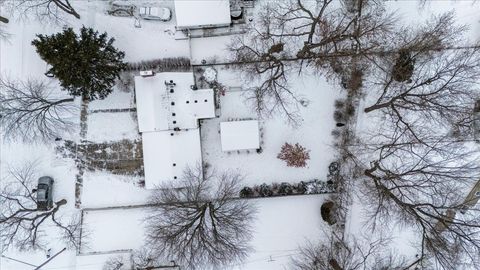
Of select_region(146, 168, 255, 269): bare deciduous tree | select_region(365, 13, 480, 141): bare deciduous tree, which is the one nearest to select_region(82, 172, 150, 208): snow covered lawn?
select_region(146, 168, 255, 269): bare deciduous tree

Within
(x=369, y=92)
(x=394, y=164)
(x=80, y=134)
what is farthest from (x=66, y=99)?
(x=394, y=164)

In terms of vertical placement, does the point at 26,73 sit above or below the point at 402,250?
above

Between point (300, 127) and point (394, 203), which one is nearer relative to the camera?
point (394, 203)

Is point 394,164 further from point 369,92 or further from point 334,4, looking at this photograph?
point 334,4

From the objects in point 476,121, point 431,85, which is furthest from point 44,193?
point 476,121

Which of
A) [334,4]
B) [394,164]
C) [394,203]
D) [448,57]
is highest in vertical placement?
[334,4]

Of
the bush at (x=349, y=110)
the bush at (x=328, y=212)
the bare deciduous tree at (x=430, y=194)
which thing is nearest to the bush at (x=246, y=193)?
the bush at (x=328, y=212)

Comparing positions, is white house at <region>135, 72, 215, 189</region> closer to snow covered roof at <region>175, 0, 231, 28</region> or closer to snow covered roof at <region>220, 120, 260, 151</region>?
snow covered roof at <region>220, 120, 260, 151</region>

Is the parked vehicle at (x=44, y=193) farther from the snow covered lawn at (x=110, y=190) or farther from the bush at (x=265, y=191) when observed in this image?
the bush at (x=265, y=191)
